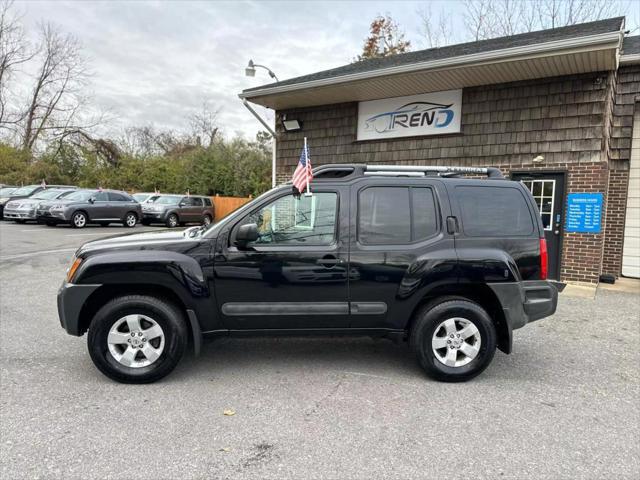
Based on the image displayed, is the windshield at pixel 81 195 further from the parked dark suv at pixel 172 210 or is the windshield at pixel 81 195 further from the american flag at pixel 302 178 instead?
the american flag at pixel 302 178

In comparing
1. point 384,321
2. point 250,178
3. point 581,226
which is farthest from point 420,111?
point 250,178

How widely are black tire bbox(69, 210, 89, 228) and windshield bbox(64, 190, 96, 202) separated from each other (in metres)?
0.55

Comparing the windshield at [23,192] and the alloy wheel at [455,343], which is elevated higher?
the windshield at [23,192]

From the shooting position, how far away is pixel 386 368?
4.11 m

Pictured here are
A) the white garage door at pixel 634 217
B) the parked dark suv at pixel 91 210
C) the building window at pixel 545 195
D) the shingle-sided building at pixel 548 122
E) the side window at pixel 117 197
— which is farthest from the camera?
the side window at pixel 117 197

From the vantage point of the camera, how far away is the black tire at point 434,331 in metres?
3.80

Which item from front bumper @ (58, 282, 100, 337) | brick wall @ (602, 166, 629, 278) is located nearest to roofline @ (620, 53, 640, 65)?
brick wall @ (602, 166, 629, 278)

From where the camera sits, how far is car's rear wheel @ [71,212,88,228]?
53.3 feet

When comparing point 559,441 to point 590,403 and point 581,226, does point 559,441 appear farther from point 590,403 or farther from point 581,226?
point 581,226

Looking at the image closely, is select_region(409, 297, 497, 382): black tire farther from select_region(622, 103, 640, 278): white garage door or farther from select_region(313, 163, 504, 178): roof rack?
select_region(622, 103, 640, 278): white garage door

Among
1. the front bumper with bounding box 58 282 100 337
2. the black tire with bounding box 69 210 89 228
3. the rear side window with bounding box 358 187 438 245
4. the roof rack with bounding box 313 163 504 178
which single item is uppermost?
the roof rack with bounding box 313 163 504 178

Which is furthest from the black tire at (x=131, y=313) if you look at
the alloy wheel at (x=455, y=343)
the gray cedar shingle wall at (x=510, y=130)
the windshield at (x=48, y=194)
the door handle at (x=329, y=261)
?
the windshield at (x=48, y=194)

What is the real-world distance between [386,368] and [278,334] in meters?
1.09

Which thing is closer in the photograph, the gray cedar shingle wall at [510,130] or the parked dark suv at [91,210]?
the gray cedar shingle wall at [510,130]
